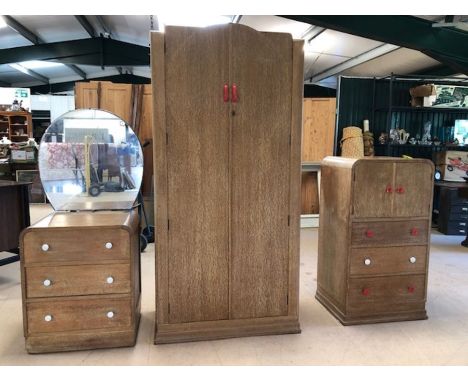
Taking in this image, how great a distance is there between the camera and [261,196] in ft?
7.88

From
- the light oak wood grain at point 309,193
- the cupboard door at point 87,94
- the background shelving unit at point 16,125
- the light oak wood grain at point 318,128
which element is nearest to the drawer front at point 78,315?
the cupboard door at point 87,94

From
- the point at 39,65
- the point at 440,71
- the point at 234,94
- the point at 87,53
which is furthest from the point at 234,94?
the point at 39,65

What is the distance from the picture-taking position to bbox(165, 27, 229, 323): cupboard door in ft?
7.28

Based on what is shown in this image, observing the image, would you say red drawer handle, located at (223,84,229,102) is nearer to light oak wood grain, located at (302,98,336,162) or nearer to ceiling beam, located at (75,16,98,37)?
light oak wood grain, located at (302,98,336,162)

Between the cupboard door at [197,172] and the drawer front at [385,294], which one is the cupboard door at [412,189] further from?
the cupboard door at [197,172]

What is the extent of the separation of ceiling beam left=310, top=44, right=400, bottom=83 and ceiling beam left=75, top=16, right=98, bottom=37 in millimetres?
4565

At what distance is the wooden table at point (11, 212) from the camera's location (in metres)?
3.60

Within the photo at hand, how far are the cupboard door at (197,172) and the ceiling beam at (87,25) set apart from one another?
493 centimetres

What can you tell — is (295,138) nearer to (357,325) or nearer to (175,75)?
(175,75)

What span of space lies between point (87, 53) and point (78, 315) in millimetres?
6706

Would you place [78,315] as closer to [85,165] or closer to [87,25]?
[85,165]

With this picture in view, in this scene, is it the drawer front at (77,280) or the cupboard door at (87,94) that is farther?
the cupboard door at (87,94)

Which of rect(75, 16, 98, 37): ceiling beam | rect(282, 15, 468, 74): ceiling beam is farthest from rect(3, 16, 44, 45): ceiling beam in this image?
rect(282, 15, 468, 74): ceiling beam

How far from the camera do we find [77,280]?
7.18ft
